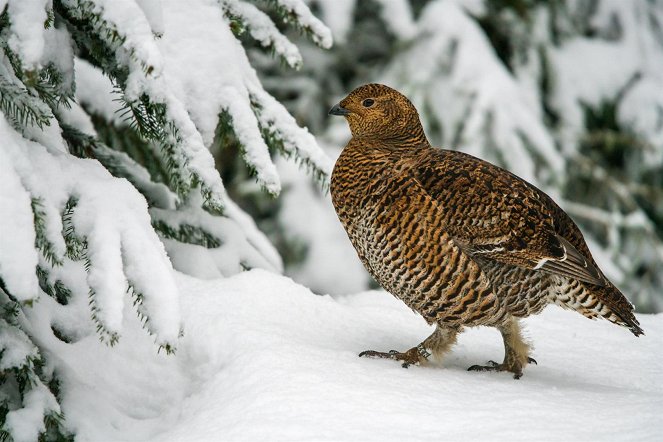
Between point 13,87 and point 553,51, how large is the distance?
17.6 feet

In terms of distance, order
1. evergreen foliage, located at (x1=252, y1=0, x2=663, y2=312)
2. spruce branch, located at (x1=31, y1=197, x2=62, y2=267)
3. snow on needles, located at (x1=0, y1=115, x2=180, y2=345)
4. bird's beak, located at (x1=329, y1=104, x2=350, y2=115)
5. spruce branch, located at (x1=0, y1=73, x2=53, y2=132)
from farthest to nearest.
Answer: evergreen foliage, located at (x1=252, y1=0, x2=663, y2=312) → bird's beak, located at (x1=329, y1=104, x2=350, y2=115) → spruce branch, located at (x1=0, y1=73, x2=53, y2=132) → spruce branch, located at (x1=31, y1=197, x2=62, y2=267) → snow on needles, located at (x1=0, y1=115, x2=180, y2=345)

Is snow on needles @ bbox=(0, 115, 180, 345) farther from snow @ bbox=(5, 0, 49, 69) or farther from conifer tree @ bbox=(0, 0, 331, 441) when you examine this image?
snow @ bbox=(5, 0, 49, 69)

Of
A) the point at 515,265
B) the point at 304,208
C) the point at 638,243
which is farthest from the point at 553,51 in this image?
the point at 515,265

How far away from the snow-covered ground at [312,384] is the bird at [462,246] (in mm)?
209

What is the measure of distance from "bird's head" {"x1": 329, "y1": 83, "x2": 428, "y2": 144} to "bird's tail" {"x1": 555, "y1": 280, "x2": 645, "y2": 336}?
0.88 metres

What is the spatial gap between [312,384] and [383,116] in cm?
139

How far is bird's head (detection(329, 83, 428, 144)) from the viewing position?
3.45 m

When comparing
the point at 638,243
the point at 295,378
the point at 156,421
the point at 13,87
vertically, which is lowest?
the point at 156,421

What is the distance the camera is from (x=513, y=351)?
3176 mm

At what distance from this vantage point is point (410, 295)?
3.04 metres

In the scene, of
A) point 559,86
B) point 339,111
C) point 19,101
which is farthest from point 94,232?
point 559,86

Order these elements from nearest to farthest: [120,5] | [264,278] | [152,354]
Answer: [120,5], [152,354], [264,278]

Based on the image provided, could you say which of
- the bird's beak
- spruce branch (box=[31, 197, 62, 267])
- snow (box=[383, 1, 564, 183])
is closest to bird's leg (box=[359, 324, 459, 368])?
the bird's beak

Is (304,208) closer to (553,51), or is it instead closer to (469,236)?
(553,51)
